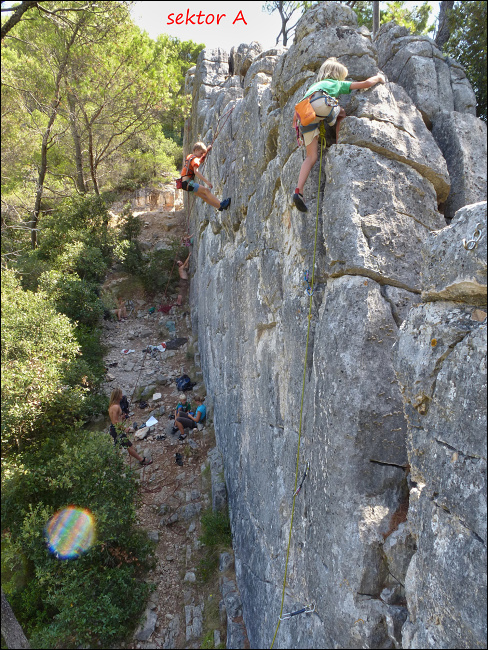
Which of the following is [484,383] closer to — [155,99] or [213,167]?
[213,167]

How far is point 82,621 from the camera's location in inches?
237

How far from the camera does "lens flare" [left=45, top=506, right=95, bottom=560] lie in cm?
658

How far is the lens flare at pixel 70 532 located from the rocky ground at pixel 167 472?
143 cm

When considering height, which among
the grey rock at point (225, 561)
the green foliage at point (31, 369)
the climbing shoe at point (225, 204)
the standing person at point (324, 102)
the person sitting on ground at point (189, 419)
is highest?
the standing person at point (324, 102)

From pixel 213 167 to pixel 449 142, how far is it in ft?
19.0

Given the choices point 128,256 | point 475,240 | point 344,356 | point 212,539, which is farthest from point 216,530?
point 128,256

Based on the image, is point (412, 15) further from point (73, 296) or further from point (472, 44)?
point (73, 296)

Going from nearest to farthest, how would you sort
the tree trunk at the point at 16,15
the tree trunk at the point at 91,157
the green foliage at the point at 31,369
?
1. the tree trunk at the point at 16,15
2. the green foliage at the point at 31,369
3. the tree trunk at the point at 91,157

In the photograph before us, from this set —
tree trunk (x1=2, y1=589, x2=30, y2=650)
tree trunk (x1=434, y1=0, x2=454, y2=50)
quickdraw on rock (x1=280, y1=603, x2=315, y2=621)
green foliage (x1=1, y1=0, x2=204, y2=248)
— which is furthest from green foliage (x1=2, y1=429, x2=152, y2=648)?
tree trunk (x1=434, y1=0, x2=454, y2=50)

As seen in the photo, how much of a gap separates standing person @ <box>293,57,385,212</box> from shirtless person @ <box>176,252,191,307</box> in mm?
11721

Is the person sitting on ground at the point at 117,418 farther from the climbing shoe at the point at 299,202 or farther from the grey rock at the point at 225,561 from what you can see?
the climbing shoe at the point at 299,202

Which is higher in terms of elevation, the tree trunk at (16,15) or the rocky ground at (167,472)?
the tree trunk at (16,15)

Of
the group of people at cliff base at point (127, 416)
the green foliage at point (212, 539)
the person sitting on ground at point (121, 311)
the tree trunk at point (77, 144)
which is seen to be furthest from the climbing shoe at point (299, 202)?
the tree trunk at point (77, 144)

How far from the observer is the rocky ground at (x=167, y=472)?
6562 mm
